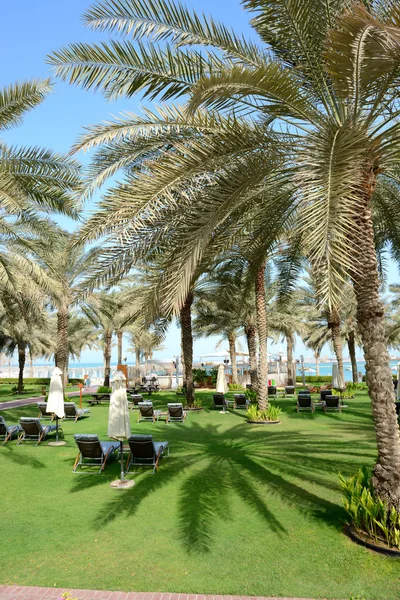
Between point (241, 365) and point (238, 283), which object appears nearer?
point (238, 283)

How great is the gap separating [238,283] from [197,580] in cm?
947

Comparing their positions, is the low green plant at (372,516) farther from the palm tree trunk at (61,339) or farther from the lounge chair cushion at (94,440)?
the palm tree trunk at (61,339)

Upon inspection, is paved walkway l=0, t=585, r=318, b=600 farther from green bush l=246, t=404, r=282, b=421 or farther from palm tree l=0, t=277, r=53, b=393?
green bush l=246, t=404, r=282, b=421

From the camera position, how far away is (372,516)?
5.29 metres

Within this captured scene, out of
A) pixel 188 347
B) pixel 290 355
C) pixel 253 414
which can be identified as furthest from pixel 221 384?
pixel 290 355

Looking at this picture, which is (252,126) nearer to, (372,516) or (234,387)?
(372,516)

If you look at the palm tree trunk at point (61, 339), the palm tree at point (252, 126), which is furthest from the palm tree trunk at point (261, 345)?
the palm tree trunk at point (61, 339)

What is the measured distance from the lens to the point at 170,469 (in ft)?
29.5

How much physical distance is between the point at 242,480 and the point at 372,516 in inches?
124

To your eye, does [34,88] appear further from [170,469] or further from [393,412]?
[393,412]

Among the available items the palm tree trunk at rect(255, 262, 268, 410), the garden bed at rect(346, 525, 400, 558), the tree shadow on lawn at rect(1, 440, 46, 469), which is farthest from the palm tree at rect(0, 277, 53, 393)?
the garden bed at rect(346, 525, 400, 558)

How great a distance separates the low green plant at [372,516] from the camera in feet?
16.9

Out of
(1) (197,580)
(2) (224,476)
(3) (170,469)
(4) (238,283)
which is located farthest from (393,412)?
(4) (238,283)

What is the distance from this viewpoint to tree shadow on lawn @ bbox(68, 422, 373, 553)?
6398 millimetres
